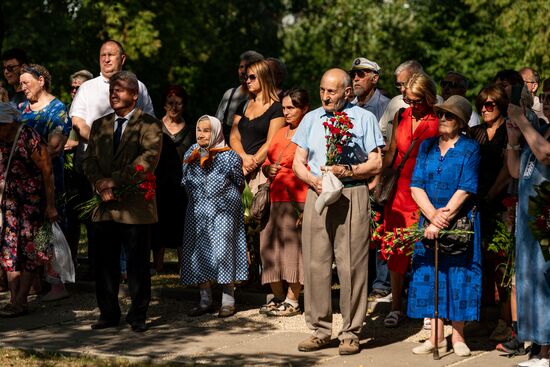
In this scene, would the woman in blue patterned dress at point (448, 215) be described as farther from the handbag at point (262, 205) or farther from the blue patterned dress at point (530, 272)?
the handbag at point (262, 205)

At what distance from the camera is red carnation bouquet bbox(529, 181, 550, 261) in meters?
8.08

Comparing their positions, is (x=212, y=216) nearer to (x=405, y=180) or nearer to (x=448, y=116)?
(x=405, y=180)

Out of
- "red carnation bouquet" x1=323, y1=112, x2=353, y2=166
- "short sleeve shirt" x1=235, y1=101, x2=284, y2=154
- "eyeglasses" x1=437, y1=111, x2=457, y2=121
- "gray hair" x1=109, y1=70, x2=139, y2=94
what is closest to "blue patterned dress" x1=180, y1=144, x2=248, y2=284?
"short sleeve shirt" x1=235, y1=101, x2=284, y2=154

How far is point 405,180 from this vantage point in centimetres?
1022

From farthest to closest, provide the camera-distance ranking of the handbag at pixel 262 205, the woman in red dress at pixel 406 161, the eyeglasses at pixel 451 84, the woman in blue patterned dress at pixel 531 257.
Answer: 1. the eyeglasses at pixel 451 84
2. the handbag at pixel 262 205
3. the woman in red dress at pixel 406 161
4. the woman in blue patterned dress at pixel 531 257

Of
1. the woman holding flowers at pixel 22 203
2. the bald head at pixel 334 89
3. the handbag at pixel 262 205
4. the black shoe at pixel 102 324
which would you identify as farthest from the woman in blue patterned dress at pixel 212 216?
the bald head at pixel 334 89

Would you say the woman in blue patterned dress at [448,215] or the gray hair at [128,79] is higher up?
the gray hair at [128,79]

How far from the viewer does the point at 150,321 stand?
1088 centimetres

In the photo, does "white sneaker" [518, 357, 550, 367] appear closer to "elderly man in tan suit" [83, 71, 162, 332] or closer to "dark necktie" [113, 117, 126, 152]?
"elderly man in tan suit" [83, 71, 162, 332]

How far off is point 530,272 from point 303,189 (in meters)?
2.84

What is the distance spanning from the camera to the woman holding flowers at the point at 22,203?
36.0 feet

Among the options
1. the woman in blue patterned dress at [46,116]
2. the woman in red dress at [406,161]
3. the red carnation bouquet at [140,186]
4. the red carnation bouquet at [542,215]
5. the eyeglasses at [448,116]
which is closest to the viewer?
the red carnation bouquet at [542,215]

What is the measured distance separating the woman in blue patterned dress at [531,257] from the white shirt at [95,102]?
4512mm

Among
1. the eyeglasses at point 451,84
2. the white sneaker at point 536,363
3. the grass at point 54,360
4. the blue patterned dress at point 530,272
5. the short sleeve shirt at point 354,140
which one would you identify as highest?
the eyeglasses at point 451,84
